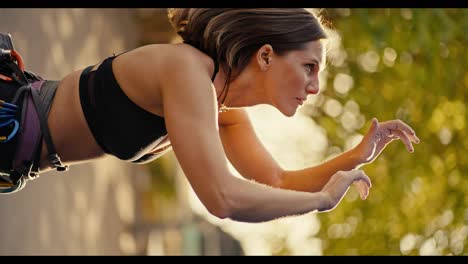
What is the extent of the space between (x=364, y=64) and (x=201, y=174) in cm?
289

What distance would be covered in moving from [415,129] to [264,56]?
260 centimetres

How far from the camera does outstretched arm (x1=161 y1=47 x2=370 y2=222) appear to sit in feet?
5.13

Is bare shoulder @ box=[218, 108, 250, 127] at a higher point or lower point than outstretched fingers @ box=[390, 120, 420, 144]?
lower

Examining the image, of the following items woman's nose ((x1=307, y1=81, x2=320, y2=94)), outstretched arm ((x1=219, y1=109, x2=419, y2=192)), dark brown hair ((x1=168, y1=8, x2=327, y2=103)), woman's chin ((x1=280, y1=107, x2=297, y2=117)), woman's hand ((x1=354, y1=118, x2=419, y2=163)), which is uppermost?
dark brown hair ((x1=168, y1=8, x2=327, y2=103))

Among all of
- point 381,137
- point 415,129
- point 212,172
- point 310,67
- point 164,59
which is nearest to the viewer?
point 212,172

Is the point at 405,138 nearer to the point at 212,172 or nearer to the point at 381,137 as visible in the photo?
the point at 381,137

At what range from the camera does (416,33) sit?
4.05 meters

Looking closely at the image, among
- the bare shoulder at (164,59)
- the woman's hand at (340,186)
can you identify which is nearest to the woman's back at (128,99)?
the bare shoulder at (164,59)

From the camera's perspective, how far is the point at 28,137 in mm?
1781

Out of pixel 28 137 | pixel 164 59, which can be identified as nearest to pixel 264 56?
pixel 164 59

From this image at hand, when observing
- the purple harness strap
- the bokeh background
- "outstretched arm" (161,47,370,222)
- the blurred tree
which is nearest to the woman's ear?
"outstretched arm" (161,47,370,222)

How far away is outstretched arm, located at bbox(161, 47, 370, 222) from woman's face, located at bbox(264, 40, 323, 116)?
17 cm

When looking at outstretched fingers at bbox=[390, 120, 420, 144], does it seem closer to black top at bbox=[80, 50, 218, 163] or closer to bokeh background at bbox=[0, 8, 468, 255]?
black top at bbox=[80, 50, 218, 163]

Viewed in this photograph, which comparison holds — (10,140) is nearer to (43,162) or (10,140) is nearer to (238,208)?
(43,162)
